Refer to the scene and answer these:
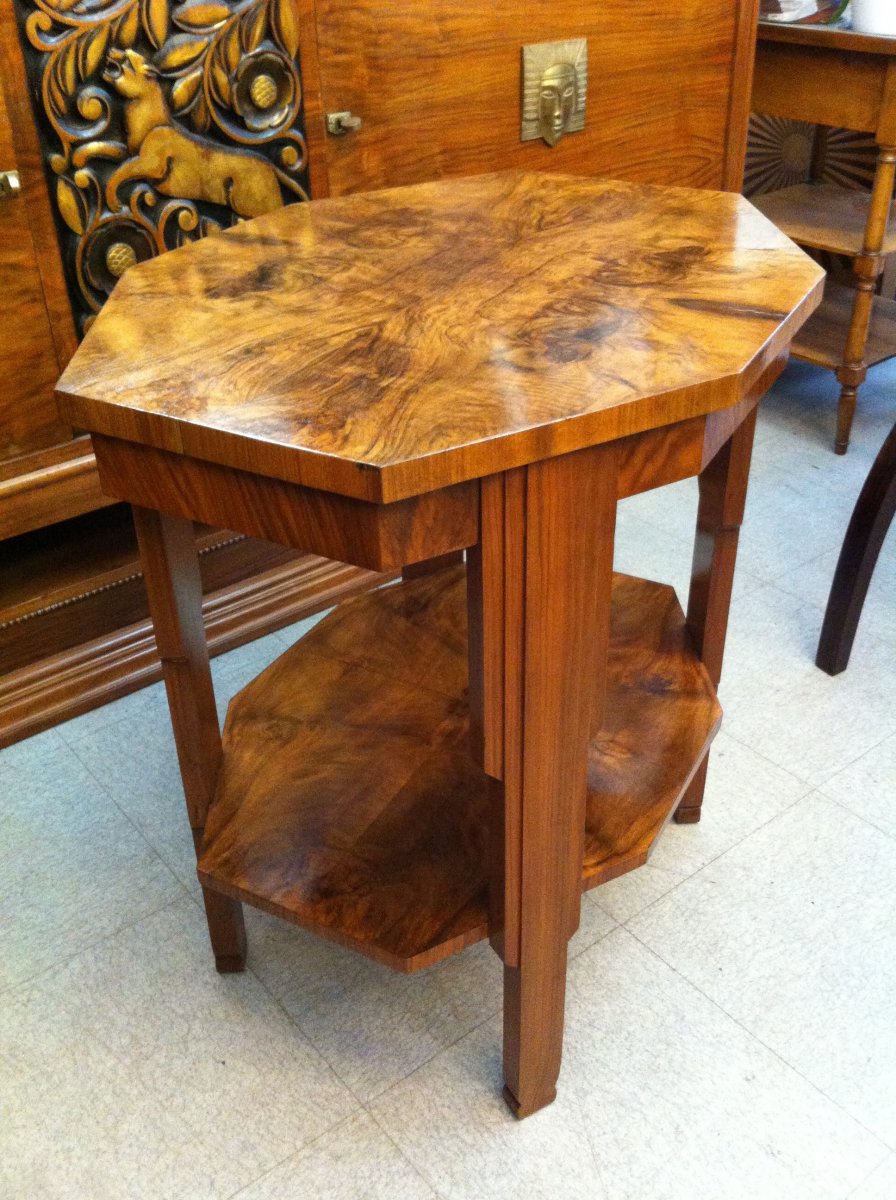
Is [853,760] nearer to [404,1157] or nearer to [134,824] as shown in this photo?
[404,1157]

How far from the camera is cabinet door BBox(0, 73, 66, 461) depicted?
4.35 ft

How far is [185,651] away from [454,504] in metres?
0.40

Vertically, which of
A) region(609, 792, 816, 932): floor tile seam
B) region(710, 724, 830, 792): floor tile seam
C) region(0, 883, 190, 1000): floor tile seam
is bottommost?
region(0, 883, 190, 1000): floor tile seam

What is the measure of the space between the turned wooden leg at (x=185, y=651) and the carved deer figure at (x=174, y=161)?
592mm

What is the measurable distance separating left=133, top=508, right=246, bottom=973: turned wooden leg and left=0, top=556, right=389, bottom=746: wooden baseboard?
0.56 m

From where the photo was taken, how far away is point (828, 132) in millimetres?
2662

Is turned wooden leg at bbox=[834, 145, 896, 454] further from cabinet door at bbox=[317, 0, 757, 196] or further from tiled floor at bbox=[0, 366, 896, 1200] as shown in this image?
tiled floor at bbox=[0, 366, 896, 1200]

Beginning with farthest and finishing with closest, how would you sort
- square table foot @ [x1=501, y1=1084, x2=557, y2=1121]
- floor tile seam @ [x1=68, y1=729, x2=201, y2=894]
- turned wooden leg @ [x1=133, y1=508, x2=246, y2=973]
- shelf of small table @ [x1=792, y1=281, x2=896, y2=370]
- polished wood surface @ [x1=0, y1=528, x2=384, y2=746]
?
shelf of small table @ [x1=792, y1=281, x2=896, y2=370] < polished wood surface @ [x1=0, y1=528, x2=384, y2=746] < floor tile seam @ [x1=68, y1=729, x2=201, y2=894] < square table foot @ [x1=501, y1=1084, x2=557, y2=1121] < turned wooden leg @ [x1=133, y1=508, x2=246, y2=973]

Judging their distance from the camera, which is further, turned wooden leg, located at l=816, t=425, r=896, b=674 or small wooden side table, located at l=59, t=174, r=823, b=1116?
turned wooden leg, located at l=816, t=425, r=896, b=674

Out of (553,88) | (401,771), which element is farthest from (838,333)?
(401,771)

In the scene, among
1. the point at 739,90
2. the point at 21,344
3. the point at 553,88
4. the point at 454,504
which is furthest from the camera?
the point at 739,90

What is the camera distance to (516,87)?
1.72 m

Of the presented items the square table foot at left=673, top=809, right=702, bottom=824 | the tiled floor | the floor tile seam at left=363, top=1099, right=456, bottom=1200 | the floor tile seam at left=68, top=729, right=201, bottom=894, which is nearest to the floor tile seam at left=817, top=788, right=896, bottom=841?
the tiled floor

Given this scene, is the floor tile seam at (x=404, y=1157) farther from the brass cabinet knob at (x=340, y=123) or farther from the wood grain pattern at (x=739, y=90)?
the wood grain pattern at (x=739, y=90)
